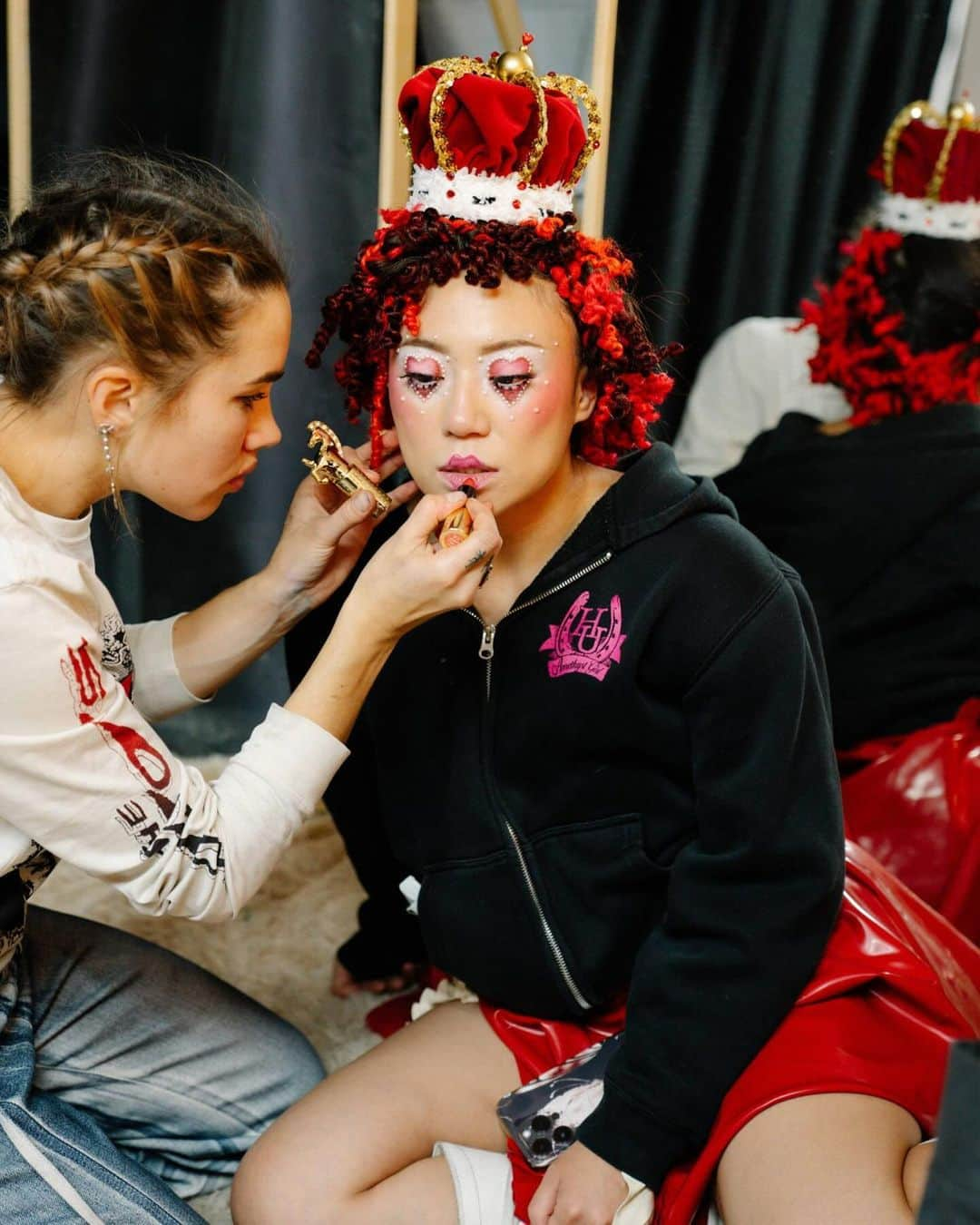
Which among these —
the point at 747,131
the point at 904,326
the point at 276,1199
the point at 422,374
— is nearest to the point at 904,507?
the point at 904,326

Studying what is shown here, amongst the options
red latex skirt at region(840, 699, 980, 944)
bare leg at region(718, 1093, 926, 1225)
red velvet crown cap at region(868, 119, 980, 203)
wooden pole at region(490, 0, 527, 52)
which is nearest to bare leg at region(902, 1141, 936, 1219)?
bare leg at region(718, 1093, 926, 1225)

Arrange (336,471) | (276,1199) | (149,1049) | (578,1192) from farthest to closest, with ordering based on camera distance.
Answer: (149,1049)
(336,471)
(276,1199)
(578,1192)

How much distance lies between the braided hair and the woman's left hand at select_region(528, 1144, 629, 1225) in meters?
0.75

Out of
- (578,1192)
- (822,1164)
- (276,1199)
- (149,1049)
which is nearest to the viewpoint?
(822,1164)

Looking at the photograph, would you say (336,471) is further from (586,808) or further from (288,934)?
(288,934)

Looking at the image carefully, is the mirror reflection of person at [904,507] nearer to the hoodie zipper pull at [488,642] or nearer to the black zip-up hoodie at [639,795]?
the black zip-up hoodie at [639,795]

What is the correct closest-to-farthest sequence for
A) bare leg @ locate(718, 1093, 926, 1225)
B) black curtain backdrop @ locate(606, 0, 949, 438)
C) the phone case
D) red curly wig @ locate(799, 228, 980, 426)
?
1. bare leg @ locate(718, 1093, 926, 1225)
2. the phone case
3. red curly wig @ locate(799, 228, 980, 426)
4. black curtain backdrop @ locate(606, 0, 949, 438)

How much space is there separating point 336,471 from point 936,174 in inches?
43.6

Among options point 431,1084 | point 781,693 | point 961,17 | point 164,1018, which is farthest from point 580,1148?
point 961,17

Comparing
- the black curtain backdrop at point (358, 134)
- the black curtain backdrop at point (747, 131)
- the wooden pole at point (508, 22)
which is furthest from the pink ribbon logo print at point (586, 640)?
the black curtain backdrop at point (747, 131)

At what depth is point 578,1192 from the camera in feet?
3.47

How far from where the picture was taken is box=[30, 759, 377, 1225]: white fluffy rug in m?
1.65

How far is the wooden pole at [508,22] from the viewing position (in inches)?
64.7

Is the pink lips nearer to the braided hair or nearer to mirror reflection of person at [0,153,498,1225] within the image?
mirror reflection of person at [0,153,498,1225]
